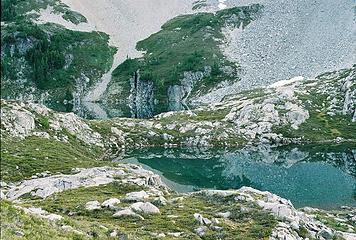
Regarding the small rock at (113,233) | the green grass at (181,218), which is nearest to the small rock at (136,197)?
the green grass at (181,218)

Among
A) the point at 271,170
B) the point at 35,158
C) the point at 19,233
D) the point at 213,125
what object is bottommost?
the point at 271,170

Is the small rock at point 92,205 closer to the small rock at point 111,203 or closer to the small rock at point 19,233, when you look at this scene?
the small rock at point 111,203

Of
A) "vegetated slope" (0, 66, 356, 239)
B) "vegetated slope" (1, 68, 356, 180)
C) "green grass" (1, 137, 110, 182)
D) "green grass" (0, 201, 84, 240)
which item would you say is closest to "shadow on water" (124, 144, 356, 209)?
"vegetated slope" (1, 68, 356, 180)

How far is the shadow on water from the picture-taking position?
90625 millimetres

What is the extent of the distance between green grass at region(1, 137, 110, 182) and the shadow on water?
2232 centimetres

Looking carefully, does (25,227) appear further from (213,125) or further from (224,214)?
(213,125)

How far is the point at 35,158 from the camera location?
78000 millimetres

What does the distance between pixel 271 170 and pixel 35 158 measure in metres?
56.2

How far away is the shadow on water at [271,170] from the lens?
90625mm

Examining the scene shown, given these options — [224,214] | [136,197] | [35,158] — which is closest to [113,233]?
[224,214]

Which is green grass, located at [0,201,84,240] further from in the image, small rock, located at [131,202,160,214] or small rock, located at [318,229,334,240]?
small rock, located at [318,229,334,240]

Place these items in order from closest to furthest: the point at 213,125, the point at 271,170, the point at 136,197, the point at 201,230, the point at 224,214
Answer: the point at 201,230 → the point at 224,214 → the point at 136,197 → the point at 271,170 → the point at 213,125

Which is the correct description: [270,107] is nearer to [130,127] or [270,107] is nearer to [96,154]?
[130,127]

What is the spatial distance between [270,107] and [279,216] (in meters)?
115
